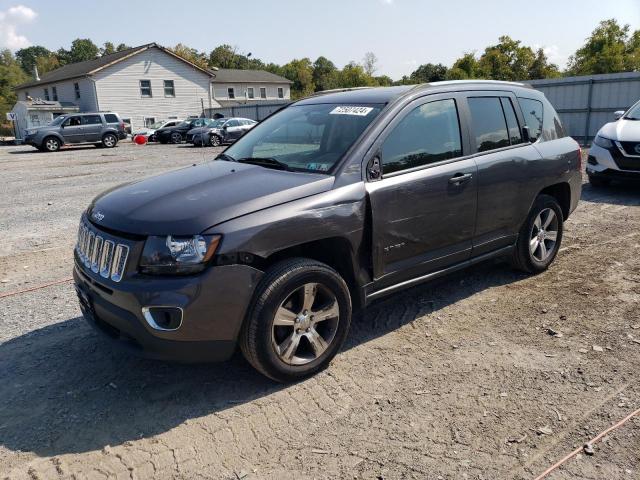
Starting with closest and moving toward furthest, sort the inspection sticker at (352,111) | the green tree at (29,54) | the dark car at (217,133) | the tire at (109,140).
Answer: the inspection sticker at (352,111)
the dark car at (217,133)
the tire at (109,140)
the green tree at (29,54)

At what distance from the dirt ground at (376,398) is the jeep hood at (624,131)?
4.85 m

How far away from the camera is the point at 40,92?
47562 millimetres

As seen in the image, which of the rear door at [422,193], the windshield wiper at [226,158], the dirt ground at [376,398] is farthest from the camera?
the windshield wiper at [226,158]

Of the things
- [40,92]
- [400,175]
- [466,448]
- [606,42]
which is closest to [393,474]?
[466,448]

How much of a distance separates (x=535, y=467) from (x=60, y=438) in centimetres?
253

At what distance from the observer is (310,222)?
3.29m

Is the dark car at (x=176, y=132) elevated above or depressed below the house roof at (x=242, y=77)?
below

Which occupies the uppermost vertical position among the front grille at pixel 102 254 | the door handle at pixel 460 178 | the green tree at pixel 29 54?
the green tree at pixel 29 54

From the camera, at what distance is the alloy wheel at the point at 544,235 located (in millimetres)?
5184

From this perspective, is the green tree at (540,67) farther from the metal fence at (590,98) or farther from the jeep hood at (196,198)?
the jeep hood at (196,198)

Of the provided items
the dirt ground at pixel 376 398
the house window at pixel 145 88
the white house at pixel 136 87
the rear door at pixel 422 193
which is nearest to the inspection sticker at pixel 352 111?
the rear door at pixel 422 193

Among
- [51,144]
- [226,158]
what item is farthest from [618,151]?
[51,144]

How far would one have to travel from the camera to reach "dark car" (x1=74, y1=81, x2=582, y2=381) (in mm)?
2982

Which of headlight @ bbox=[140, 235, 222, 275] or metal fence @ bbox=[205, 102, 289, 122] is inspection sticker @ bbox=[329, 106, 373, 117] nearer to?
headlight @ bbox=[140, 235, 222, 275]
